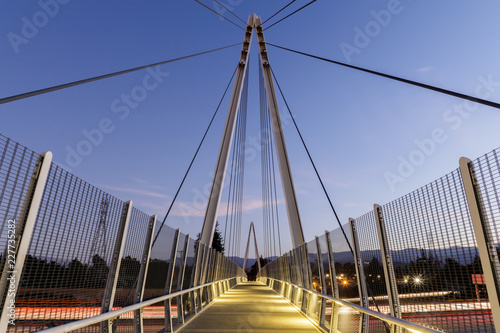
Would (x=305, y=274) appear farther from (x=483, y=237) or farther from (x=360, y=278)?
(x=483, y=237)

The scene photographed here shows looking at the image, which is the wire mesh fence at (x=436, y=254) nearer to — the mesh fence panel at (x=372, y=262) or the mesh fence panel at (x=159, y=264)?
the mesh fence panel at (x=372, y=262)

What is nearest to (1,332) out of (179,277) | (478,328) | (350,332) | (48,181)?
(48,181)

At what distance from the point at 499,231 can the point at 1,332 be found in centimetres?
342

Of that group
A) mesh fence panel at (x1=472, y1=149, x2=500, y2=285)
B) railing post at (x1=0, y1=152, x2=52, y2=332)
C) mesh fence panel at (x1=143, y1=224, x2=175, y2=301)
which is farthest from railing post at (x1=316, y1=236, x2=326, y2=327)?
railing post at (x1=0, y1=152, x2=52, y2=332)

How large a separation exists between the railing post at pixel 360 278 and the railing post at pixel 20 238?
4.06 metres

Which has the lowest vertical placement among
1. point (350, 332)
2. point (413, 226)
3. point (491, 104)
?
point (350, 332)

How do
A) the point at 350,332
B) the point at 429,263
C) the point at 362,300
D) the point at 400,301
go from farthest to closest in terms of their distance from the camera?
the point at 350,332, the point at 362,300, the point at 400,301, the point at 429,263

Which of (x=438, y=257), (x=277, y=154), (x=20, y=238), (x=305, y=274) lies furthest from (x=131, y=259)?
(x=277, y=154)

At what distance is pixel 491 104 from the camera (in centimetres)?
336

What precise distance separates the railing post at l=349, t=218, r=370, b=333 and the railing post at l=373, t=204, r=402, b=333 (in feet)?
2.72

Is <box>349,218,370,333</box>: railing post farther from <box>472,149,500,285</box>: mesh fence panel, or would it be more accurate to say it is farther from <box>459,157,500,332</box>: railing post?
<box>472,149,500,285</box>: mesh fence panel

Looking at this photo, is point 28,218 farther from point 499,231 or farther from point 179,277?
point 179,277

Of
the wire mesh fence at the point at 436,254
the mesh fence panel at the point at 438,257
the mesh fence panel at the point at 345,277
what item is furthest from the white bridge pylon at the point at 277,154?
the mesh fence panel at the point at 438,257

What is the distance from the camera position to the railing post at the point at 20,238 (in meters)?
2.65
